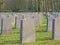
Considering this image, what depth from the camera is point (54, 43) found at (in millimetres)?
10891

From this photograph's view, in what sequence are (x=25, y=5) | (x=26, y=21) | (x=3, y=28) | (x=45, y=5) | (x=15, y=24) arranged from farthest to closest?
(x=25, y=5), (x=45, y=5), (x=15, y=24), (x=3, y=28), (x=26, y=21)

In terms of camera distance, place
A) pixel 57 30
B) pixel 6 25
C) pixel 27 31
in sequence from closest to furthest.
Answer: pixel 27 31 < pixel 57 30 < pixel 6 25

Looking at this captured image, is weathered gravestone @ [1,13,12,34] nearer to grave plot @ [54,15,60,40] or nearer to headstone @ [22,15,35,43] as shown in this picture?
headstone @ [22,15,35,43]

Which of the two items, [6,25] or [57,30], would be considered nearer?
[57,30]

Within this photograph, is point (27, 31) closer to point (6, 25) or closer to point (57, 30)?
point (57, 30)

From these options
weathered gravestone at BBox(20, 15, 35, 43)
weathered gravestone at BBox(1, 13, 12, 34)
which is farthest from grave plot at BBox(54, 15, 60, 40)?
weathered gravestone at BBox(1, 13, 12, 34)

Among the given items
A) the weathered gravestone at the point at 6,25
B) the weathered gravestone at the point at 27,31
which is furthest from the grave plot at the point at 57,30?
the weathered gravestone at the point at 6,25

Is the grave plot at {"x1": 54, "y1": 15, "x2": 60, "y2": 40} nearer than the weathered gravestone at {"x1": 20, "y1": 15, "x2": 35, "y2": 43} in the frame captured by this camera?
No

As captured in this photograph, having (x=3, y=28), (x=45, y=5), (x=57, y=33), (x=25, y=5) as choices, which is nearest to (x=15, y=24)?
(x=3, y=28)

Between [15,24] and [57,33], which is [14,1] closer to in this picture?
[15,24]

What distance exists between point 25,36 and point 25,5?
110ft

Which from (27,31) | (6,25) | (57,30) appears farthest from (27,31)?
(6,25)

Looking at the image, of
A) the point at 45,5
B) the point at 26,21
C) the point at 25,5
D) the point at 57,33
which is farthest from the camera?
the point at 25,5

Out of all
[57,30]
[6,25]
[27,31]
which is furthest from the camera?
[6,25]
